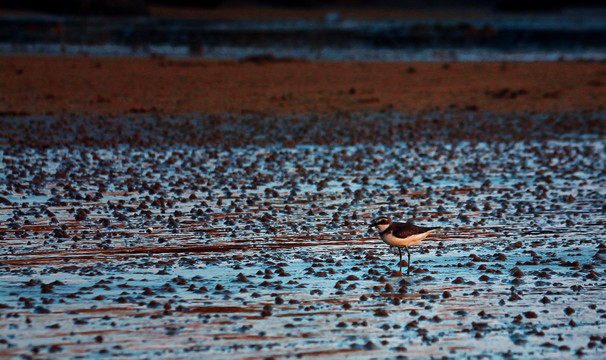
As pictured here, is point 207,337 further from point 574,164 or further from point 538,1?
point 538,1

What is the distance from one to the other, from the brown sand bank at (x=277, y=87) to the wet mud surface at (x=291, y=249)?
5077mm

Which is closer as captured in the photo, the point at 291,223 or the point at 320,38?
the point at 291,223

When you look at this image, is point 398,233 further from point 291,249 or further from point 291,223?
point 291,223

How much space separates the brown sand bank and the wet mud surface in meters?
5.08

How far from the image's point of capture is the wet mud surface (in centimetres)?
960

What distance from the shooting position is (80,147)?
72.2ft

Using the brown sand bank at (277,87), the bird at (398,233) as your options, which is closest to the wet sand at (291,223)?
the brown sand bank at (277,87)

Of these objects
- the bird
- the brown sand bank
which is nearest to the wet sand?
the brown sand bank

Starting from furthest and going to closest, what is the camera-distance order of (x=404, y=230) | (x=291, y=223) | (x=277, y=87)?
(x=277, y=87) → (x=291, y=223) → (x=404, y=230)

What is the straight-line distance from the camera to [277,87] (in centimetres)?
3256

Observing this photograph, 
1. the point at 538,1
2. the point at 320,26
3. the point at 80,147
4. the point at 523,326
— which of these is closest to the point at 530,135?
the point at 80,147

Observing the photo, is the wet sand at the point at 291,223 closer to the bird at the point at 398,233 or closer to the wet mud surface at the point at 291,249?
the wet mud surface at the point at 291,249

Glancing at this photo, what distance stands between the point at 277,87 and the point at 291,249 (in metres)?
19.8

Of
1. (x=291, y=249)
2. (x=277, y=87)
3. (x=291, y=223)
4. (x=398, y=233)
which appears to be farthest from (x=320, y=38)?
(x=398, y=233)
